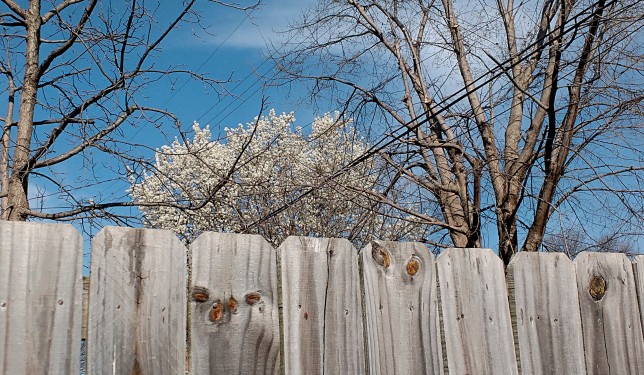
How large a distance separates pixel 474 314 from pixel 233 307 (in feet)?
3.27

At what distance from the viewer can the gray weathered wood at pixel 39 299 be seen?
2.09 m

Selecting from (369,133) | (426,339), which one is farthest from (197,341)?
(369,133)

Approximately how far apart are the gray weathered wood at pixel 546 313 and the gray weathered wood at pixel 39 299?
1731mm

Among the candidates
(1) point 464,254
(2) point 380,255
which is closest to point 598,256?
(1) point 464,254

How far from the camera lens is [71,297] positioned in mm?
2191

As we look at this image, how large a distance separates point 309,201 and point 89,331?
8.60 meters

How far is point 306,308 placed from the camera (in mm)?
2537

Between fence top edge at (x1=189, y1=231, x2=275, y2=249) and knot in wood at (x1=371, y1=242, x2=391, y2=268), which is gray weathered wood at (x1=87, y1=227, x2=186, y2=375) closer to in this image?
fence top edge at (x1=189, y1=231, x2=275, y2=249)

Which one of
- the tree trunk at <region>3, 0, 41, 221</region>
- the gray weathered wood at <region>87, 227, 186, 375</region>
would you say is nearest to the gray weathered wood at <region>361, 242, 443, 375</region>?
the gray weathered wood at <region>87, 227, 186, 375</region>

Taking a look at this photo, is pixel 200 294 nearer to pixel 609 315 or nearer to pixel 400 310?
pixel 400 310

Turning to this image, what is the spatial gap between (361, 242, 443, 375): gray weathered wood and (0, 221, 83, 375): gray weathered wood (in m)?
1.06

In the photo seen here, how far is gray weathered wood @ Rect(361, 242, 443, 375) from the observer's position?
2.64 metres

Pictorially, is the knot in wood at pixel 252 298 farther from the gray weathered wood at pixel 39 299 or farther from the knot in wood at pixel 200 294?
the gray weathered wood at pixel 39 299

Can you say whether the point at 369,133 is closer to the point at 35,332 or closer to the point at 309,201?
the point at 309,201
